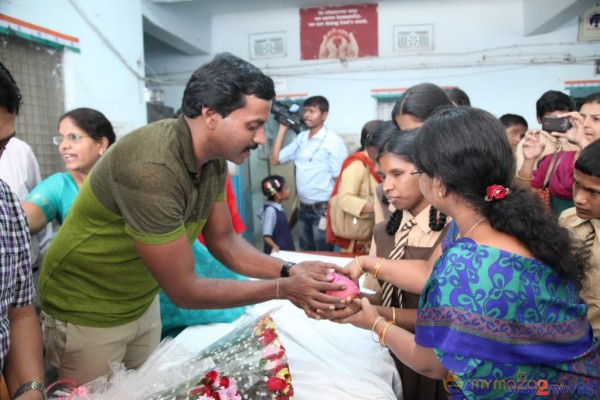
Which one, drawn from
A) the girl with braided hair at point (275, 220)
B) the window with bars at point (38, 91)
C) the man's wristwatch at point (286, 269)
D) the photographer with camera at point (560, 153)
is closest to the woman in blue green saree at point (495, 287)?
the man's wristwatch at point (286, 269)

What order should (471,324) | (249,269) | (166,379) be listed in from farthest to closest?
(249,269) < (166,379) < (471,324)

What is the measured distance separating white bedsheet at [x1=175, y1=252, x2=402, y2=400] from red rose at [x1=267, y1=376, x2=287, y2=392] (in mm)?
287

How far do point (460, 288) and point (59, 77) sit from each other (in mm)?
4438

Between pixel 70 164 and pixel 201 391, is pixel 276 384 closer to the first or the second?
pixel 201 391

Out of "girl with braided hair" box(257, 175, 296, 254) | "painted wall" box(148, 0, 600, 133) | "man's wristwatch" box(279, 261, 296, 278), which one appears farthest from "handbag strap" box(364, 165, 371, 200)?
"painted wall" box(148, 0, 600, 133)

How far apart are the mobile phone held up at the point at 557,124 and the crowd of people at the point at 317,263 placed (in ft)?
2.94

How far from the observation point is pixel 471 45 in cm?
713

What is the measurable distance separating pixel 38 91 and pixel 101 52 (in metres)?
1.03

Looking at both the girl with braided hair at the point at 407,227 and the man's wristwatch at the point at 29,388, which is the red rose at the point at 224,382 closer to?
the man's wristwatch at the point at 29,388

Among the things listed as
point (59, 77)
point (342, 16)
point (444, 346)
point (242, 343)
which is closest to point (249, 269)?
point (242, 343)

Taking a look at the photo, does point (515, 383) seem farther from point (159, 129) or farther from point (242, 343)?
point (159, 129)

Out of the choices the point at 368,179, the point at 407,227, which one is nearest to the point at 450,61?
the point at 368,179

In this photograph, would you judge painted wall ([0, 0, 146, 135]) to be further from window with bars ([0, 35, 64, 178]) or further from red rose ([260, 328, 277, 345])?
red rose ([260, 328, 277, 345])

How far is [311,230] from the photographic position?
15.9 ft
